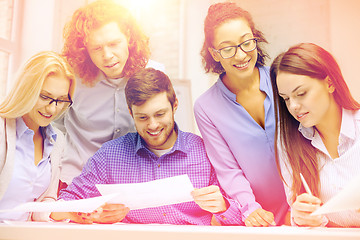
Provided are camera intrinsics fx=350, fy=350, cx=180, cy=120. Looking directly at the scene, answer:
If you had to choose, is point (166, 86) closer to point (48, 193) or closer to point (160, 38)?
point (160, 38)

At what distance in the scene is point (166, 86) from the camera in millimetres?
1315

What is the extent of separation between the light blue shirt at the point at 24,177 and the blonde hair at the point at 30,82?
5cm

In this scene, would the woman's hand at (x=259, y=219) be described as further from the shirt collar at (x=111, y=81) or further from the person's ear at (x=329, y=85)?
the shirt collar at (x=111, y=81)

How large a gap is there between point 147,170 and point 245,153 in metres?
0.37

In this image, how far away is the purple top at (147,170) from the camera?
1.26m

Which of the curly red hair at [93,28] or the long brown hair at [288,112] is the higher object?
the curly red hair at [93,28]

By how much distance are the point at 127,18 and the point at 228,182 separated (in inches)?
30.3

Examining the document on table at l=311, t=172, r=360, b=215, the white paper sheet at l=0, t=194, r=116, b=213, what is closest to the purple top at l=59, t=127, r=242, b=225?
the white paper sheet at l=0, t=194, r=116, b=213

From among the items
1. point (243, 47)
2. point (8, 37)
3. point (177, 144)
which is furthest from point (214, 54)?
point (8, 37)

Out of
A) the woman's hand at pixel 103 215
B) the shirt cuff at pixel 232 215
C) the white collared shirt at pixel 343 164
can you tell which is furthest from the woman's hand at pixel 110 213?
the white collared shirt at pixel 343 164

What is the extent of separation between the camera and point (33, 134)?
1289 millimetres

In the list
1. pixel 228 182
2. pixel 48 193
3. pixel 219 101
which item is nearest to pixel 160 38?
pixel 219 101

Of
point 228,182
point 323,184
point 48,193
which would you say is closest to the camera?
point 323,184

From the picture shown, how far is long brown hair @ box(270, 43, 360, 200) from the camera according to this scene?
1.04 metres
